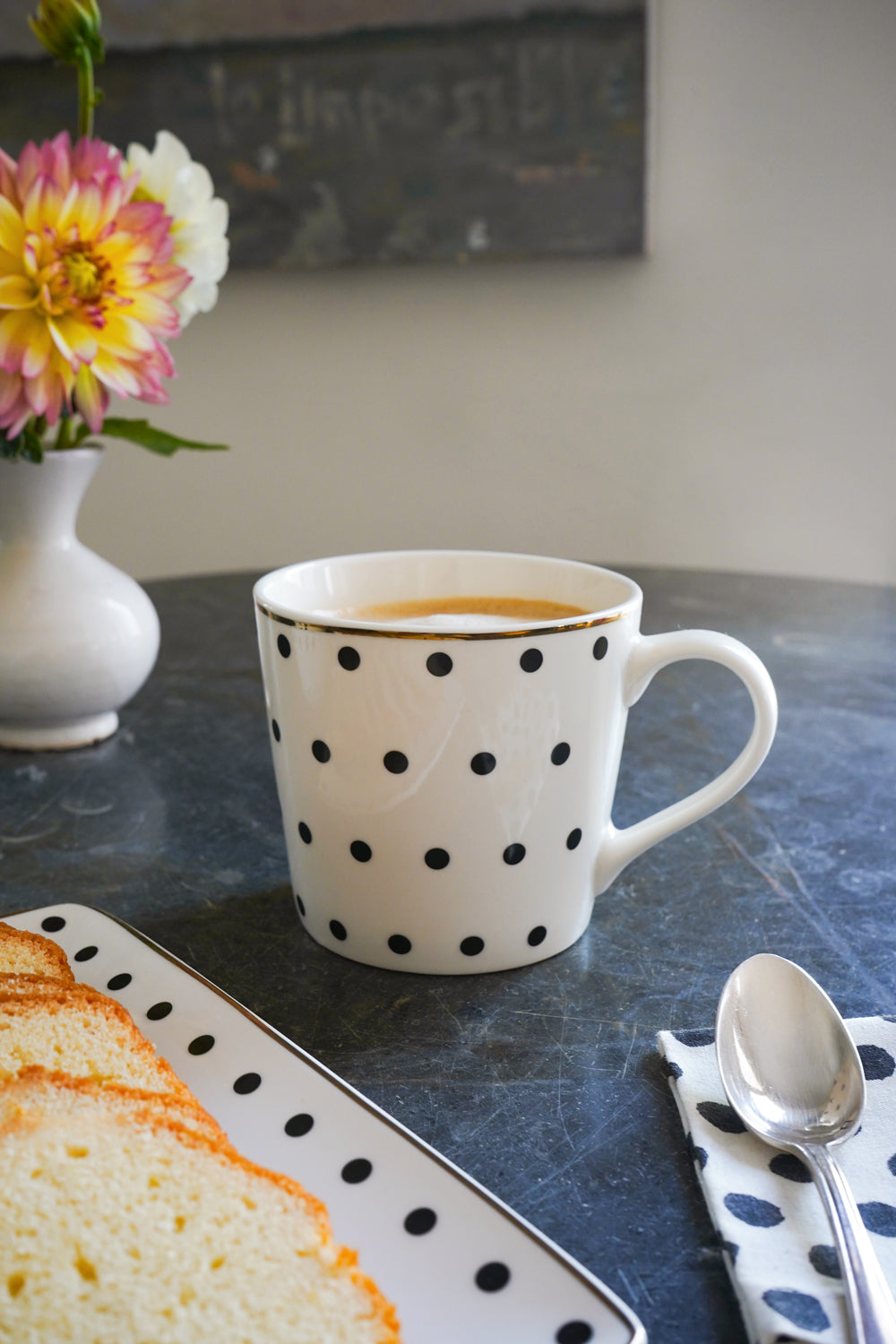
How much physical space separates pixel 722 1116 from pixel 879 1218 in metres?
0.06

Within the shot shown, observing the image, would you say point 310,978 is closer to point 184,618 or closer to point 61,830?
point 61,830

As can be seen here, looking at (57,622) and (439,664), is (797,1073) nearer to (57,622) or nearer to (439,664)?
(439,664)

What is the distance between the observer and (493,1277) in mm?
264

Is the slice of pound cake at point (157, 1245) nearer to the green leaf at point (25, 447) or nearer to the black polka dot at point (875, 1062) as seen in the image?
the black polka dot at point (875, 1062)

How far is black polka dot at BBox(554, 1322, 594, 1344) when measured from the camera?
245 millimetres

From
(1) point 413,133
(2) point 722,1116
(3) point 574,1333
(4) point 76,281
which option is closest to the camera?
(3) point 574,1333

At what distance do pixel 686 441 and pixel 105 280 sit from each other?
5.58 ft

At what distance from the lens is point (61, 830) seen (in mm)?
599

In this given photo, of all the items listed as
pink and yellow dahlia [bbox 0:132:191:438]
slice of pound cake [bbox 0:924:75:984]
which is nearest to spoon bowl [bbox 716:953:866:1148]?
slice of pound cake [bbox 0:924:75:984]

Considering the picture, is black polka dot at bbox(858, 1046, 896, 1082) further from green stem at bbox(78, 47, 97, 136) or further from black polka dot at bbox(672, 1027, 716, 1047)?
green stem at bbox(78, 47, 97, 136)

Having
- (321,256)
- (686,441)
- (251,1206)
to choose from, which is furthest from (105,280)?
(686,441)

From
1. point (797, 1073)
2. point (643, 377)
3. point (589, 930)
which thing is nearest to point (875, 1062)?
point (797, 1073)

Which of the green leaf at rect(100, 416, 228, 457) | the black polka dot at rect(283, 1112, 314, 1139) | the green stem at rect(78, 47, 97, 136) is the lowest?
the black polka dot at rect(283, 1112, 314, 1139)

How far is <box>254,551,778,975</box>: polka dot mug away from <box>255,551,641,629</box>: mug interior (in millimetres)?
37
